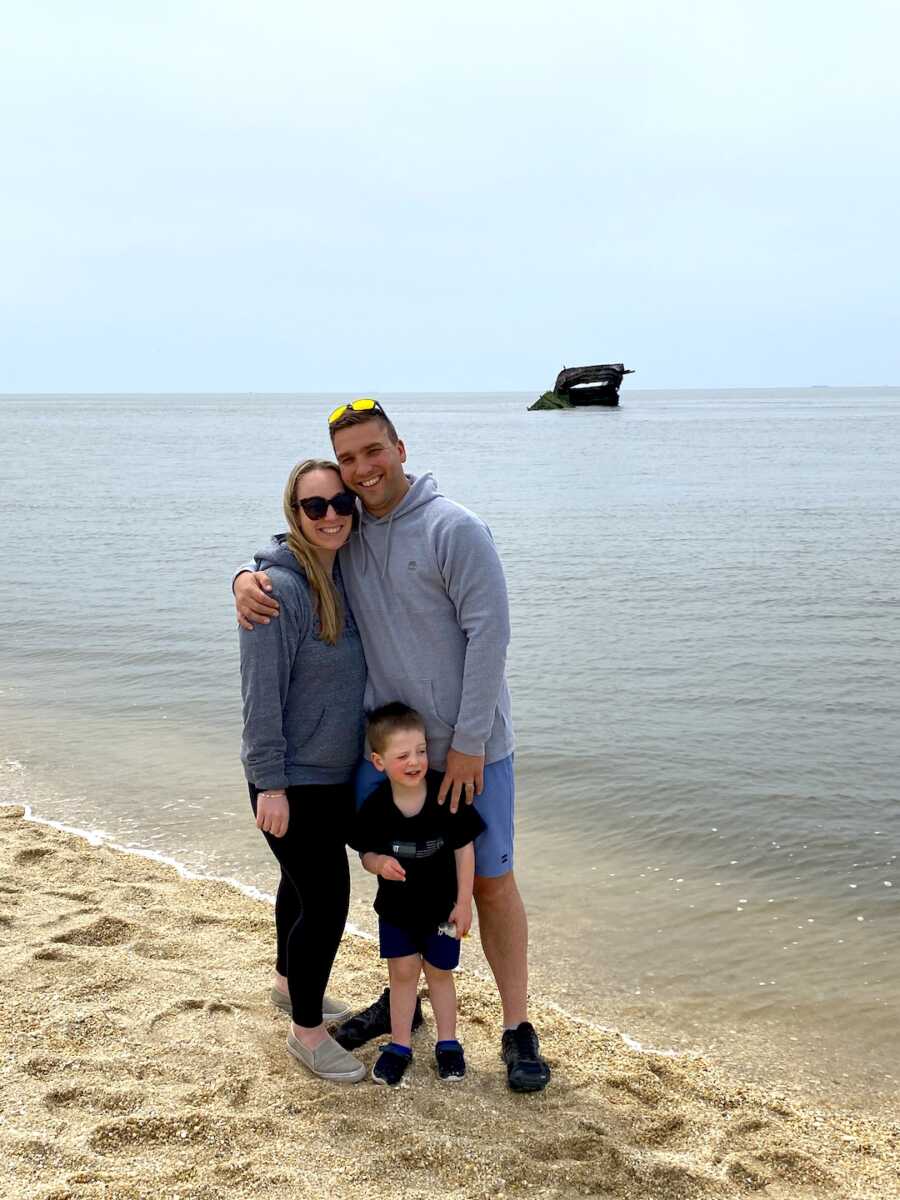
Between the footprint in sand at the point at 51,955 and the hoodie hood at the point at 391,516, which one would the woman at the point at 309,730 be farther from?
the footprint in sand at the point at 51,955

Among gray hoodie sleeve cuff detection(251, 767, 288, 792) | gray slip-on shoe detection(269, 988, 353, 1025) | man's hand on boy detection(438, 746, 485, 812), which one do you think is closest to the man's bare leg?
man's hand on boy detection(438, 746, 485, 812)

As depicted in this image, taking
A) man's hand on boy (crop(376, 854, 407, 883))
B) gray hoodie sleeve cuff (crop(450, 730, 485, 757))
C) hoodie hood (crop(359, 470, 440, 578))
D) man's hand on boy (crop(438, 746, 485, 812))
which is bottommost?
man's hand on boy (crop(376, 854, 407, 883))

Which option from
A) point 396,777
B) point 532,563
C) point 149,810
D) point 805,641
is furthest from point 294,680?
point 532,563

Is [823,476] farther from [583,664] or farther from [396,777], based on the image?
[396,777]

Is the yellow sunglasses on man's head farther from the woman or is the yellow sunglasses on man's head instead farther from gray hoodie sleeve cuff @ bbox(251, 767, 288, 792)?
gray hoodie sleeve cuff @ bbox(251, 767, 288, 792)

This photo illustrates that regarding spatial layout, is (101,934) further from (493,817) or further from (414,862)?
(493,817)

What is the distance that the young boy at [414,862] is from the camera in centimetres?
363

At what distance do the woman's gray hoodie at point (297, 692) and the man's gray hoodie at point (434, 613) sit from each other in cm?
6

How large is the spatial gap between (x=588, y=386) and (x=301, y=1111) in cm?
8414

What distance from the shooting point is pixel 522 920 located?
3939 millimetres

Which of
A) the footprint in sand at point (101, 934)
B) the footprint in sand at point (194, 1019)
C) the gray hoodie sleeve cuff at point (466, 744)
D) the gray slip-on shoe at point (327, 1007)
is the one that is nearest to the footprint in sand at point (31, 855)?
the footprint in sand at point (101, 934)

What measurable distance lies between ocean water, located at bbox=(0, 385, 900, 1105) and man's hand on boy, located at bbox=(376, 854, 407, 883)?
168cm

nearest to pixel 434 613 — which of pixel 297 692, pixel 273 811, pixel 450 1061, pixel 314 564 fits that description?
pixel 314 564

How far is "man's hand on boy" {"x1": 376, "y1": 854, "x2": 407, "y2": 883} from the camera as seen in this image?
3670mm
